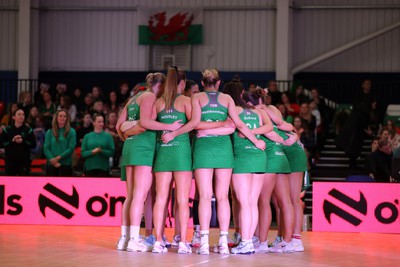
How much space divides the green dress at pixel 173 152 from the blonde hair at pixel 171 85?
0.10m

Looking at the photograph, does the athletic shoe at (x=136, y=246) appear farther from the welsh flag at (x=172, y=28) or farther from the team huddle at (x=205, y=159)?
the welsh flag at (x=172, y=28)

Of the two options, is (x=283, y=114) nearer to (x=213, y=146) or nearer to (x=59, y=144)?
(x=59, y=144)

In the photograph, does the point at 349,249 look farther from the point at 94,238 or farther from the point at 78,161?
the point at 78,161

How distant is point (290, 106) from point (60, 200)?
6.58 m

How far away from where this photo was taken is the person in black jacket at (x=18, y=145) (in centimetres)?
1495

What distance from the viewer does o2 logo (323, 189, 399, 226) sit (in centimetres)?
1250

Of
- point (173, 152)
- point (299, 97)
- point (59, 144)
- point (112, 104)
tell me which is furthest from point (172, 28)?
point (173, 152)

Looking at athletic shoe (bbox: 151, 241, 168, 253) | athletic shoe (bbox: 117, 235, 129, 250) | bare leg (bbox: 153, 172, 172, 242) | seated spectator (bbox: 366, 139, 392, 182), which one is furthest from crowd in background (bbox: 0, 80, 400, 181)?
athletic shoe (bbox: 151, 241, 168, 253)

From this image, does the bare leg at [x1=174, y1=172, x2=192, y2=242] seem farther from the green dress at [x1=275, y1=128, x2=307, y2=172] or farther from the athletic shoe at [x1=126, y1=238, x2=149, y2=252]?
the green dress at [x1=275, y1=128, x2=307, y2=172]

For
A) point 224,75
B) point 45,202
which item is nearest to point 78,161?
point 45,202

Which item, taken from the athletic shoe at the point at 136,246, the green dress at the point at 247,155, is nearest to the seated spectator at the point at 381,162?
the green dress at the point at 247,155

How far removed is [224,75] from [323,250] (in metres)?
12.4

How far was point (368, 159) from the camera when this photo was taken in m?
15.2

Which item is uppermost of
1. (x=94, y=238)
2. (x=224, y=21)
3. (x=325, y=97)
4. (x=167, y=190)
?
(x=224, y=21)
